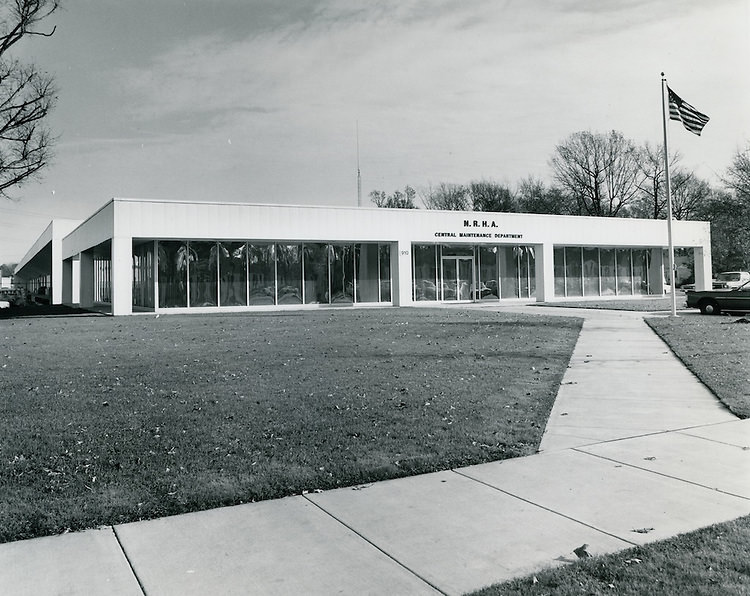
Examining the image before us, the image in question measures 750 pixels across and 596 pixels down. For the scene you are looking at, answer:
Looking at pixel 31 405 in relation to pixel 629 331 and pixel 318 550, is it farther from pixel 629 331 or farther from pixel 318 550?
pixel 629 331

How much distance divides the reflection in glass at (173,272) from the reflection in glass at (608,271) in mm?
26083

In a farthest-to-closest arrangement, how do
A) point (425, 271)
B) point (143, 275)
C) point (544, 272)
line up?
point (544, 272) → point (425, 271) → point (143, 275)

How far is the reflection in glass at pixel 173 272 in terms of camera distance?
29.7 m

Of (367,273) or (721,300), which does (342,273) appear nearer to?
(367,273)

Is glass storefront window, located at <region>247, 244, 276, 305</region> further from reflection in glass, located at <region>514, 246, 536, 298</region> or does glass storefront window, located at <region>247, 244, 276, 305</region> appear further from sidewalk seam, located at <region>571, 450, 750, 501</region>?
sidewalk seam, located at <region>571, 450, 750, 501</region>

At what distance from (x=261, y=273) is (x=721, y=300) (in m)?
19.7

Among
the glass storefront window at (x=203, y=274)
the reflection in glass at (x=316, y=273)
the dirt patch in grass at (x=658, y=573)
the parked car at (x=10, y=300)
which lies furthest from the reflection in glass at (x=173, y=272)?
the dirt patch in grass at (x=658, y=573)

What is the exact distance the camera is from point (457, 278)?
36781mm

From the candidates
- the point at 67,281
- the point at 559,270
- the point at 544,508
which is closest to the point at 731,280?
the point at 559,270

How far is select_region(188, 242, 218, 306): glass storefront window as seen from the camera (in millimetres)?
30016

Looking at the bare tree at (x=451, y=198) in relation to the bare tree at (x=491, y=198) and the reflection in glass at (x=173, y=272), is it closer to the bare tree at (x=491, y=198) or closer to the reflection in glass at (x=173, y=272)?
the bare tree at (x=491, y=198)

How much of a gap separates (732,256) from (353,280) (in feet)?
174

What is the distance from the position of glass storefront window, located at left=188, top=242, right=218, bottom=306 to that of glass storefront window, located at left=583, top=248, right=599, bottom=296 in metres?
23.3

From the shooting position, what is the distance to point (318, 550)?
3.99m
